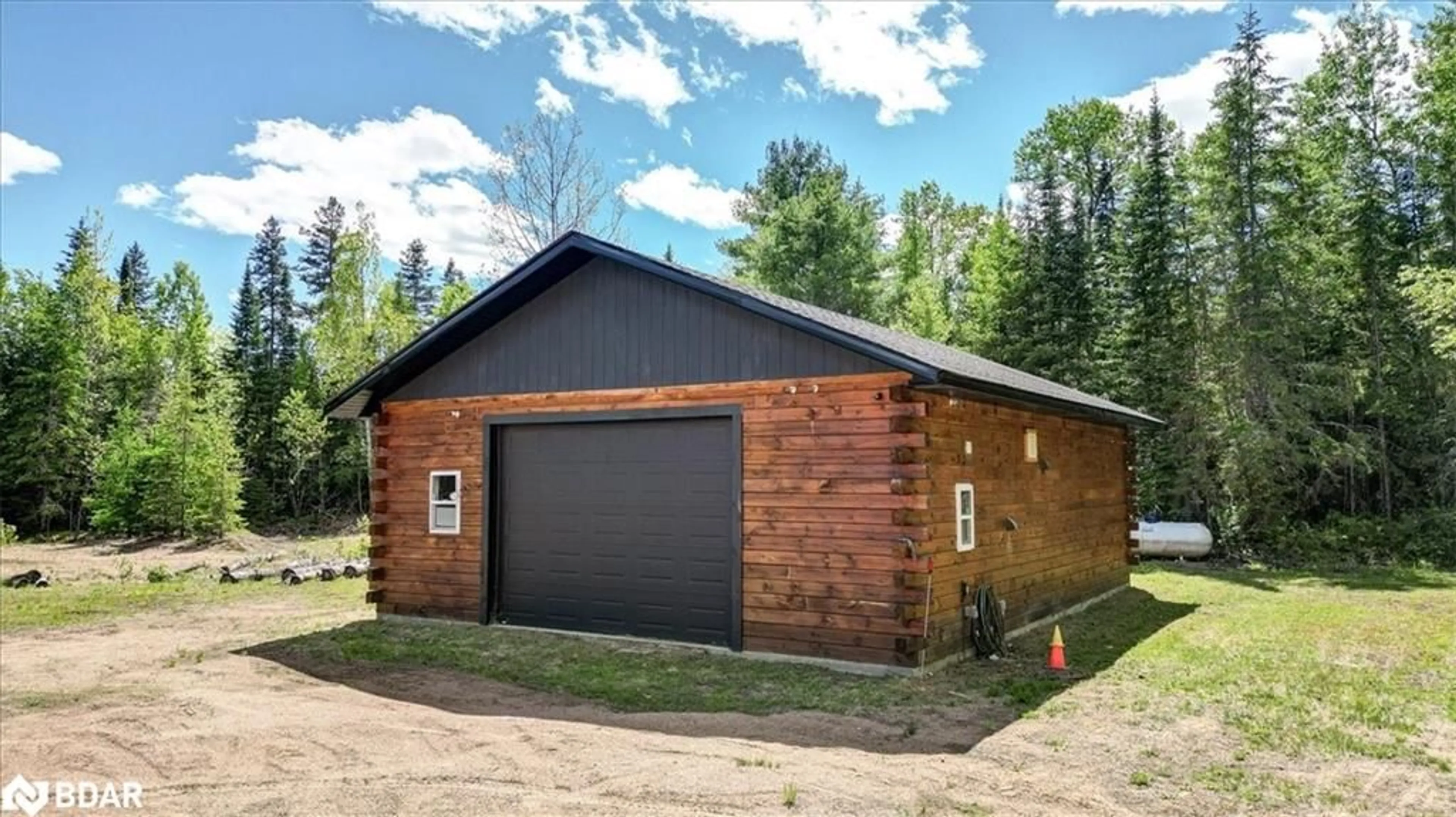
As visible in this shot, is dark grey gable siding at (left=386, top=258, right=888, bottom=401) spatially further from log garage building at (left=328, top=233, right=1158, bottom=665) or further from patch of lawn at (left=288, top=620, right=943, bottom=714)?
patch of lawn at (left=288, top=620, right=943, bottom=714)

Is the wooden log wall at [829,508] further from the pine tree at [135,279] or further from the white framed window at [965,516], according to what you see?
the pine tree at [135,279]

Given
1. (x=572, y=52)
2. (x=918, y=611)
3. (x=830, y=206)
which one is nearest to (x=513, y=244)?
(x=572, y=52)

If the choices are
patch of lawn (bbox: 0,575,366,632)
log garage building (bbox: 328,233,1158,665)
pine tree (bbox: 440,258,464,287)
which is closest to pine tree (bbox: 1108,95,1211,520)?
log garage building (bbox: 328,233,1158,665)

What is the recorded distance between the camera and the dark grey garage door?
26.2 feet

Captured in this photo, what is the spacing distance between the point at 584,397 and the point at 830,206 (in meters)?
A: 17.7

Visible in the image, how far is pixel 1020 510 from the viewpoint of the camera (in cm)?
871

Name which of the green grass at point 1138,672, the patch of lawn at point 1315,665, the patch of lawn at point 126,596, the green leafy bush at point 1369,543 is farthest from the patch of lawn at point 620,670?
the green leafy bush at point 1369,543

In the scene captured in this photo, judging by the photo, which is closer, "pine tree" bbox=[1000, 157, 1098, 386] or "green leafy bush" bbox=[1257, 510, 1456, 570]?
"green leafy bush" bbox=[1257, 510, 1456, 570]

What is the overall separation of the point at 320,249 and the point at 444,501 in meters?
28.2

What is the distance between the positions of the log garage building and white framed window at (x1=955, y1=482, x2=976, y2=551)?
0.02 m

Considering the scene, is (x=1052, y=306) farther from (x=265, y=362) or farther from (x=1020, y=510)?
(x=265, y=362)

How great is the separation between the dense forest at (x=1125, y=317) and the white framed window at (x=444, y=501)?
13.7m

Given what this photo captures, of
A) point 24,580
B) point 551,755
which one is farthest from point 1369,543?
point 24,580

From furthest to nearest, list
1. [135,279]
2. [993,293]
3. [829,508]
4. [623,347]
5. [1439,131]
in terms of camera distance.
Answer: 1. [135,279]
2. [993,293]
3. [1439,131]
4. [623,347]
5. [829,508]
